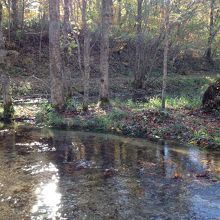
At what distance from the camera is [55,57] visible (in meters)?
15.7

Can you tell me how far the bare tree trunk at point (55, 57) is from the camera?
15.3 meters

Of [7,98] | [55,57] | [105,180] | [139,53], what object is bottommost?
[105,180]

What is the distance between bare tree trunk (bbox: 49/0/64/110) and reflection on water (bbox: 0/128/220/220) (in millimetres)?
3779

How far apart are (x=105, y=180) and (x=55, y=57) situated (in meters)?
8.64

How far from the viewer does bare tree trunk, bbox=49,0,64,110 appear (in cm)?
1530

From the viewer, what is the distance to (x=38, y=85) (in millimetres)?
24953

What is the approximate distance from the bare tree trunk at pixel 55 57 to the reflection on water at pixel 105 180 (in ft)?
12.4

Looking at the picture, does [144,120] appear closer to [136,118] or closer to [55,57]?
[136,118]

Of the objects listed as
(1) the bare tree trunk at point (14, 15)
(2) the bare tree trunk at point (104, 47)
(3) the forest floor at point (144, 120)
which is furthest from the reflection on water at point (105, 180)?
(1) the bare tree trunk at point (14, 15)

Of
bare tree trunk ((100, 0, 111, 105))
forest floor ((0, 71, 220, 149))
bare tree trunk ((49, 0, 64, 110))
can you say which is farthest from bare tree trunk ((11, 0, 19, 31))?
bare tree trunk ((49, 0, 64, 110))

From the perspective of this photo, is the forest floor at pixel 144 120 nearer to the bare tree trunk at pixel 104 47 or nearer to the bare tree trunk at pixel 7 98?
the bare tree trunk at pixel 7 98

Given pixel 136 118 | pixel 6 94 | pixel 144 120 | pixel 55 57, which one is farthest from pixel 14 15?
pixel 144 120

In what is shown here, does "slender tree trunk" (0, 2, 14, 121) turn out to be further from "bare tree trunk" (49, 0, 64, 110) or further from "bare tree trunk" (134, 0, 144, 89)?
"bare tree trunk" (134, 0, 144, 89)

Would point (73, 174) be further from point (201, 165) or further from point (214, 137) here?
point (214, 137)
